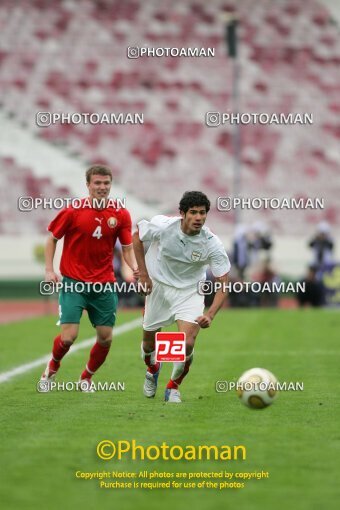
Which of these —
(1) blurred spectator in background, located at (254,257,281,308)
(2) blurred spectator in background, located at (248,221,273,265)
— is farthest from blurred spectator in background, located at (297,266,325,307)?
(2) blurred spectator in background, located at (248,221,273,265)

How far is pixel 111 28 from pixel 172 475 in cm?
3448

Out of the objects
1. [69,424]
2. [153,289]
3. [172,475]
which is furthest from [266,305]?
[172,475]

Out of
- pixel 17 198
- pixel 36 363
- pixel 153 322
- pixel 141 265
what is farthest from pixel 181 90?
pixel 141 265

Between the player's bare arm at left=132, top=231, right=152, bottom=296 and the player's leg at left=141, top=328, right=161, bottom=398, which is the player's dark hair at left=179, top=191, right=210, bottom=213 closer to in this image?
the player's bare arm at left=132, top=231, right=152, bottom=296

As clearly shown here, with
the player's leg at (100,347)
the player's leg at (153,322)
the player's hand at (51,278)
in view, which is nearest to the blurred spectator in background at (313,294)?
the player's leg at (100,347)

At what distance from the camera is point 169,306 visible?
1054cm

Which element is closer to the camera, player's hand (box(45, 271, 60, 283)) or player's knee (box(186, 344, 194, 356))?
player's knee (box(186, 344, 194, 356))

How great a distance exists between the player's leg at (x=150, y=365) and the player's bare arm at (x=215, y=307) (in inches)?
27.5

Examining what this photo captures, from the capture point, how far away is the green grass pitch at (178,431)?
620cm

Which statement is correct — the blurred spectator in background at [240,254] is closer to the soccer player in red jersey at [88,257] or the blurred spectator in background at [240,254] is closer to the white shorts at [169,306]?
the soccer player in red jersey at [88,257]

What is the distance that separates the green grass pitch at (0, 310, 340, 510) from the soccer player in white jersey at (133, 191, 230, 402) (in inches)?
17.5

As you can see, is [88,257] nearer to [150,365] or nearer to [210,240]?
[150,365]

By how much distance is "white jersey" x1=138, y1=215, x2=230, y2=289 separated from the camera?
33.6ft

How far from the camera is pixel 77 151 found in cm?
3866
